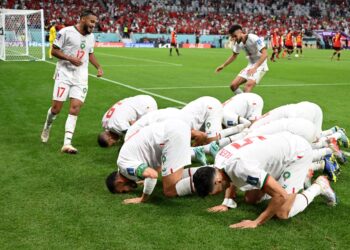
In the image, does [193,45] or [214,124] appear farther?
[193,45]

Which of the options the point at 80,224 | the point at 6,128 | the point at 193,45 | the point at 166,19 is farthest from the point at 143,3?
the point at 80,224

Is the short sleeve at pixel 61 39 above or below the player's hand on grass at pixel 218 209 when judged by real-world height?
above

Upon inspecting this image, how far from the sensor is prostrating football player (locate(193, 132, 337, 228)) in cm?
420

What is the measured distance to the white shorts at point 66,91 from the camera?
24.0ft

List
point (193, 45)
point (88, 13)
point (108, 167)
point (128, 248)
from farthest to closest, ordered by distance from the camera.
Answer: point (193, 45) → point (88, 13) → point (108, 167) → point (128, 248)

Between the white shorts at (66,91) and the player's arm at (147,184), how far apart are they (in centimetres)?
276

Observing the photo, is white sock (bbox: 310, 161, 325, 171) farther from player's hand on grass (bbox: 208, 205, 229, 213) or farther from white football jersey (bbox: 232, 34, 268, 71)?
white football jersey (bbox: 232, 34, 268, 71)

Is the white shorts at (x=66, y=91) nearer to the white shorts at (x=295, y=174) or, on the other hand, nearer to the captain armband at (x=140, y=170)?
the captain armband at (x=140, y=170)

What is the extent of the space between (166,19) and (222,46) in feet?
26.4

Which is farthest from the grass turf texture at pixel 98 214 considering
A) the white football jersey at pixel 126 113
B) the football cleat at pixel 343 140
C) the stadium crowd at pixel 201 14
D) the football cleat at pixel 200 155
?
the stadium crowd at pixel 201 14

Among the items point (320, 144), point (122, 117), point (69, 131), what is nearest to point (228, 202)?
point (320, 144)

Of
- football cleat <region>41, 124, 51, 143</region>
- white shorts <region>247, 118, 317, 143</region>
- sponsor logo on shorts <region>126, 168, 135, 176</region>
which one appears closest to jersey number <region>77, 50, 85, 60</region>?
football cleat <region>41, 124, 51, 143</region>

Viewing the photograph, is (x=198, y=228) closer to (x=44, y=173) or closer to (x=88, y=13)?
(x=44, y=173)

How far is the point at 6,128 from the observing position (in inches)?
356
